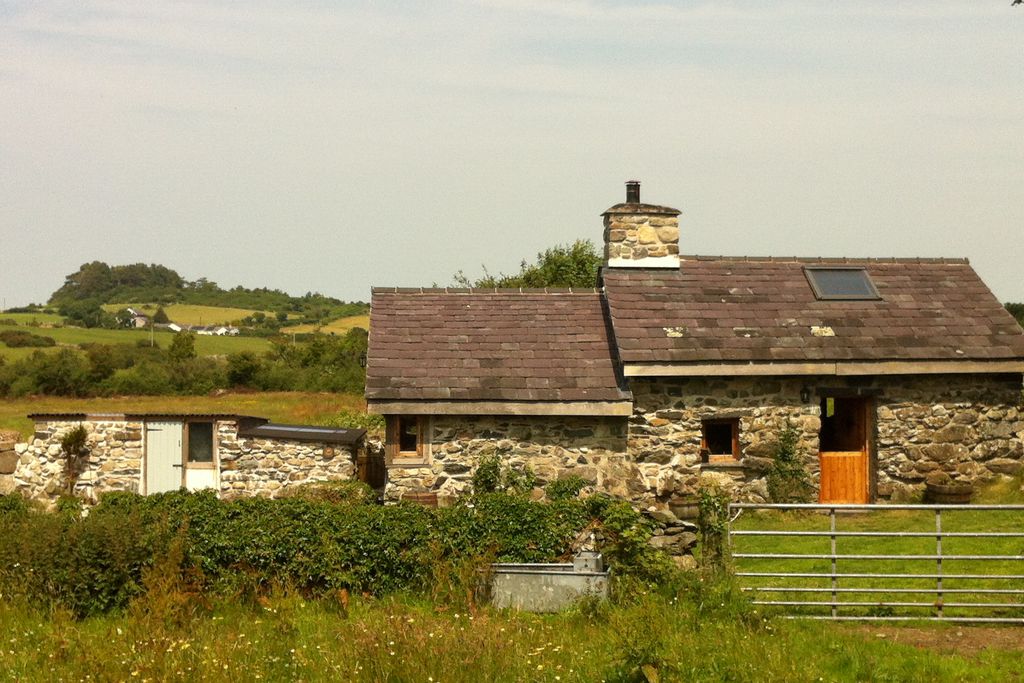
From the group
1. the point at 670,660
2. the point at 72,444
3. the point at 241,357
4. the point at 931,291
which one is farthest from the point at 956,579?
the point at 241,357

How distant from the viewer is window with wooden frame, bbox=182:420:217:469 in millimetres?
19859

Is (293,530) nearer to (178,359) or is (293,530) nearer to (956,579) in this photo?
(956,579)

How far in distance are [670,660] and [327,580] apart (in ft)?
13.5

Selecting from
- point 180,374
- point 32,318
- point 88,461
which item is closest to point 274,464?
point 88,461

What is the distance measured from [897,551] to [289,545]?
791 cm

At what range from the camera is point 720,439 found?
1756cm

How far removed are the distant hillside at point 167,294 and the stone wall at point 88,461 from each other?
7070 centimetres

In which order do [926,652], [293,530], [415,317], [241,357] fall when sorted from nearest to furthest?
1. [926,652]
2. [293,530]
3. [415,317]
4. [241,357]

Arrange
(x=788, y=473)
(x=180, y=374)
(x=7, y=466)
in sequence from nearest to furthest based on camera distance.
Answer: (x=788, y=473)
(x=7, y=466)
(x=180, y=374)

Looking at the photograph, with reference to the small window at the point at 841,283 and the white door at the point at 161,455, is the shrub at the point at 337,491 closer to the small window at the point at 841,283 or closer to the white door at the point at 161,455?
the white door at the point at 161,455

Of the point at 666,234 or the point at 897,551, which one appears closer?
the point at 897,551

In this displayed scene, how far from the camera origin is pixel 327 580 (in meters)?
11.2

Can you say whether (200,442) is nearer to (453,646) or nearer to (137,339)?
(453,646)

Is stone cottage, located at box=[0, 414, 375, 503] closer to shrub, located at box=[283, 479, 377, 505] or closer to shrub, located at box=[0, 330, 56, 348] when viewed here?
shrub, located at box=[283, 479, 377, 505]
